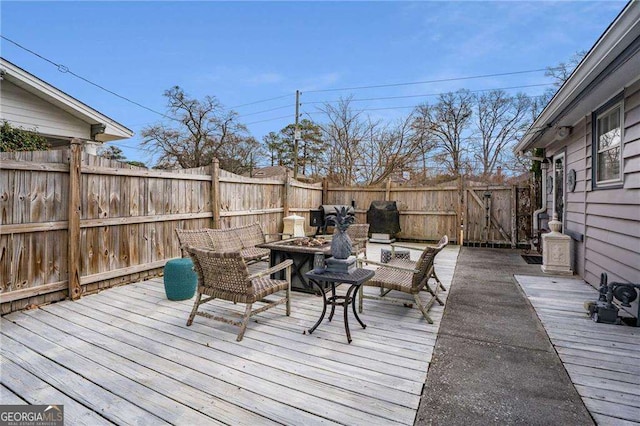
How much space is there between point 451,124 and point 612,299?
1486 centimetres

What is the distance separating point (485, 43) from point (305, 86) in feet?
24.7

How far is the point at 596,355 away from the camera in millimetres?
2418

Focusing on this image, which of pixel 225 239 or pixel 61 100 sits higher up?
pixel 61 100

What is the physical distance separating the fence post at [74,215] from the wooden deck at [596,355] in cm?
466

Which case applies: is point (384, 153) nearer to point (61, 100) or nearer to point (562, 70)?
point (562, 70)

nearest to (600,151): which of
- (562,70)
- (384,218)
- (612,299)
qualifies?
(612,299)

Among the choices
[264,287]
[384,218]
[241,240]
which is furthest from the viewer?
[384,218]

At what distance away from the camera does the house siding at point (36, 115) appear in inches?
213

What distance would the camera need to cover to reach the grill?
880cm

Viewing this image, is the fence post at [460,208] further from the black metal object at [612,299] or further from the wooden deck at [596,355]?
the black metal object at [612,299]

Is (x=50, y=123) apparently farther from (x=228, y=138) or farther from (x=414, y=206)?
(x=228, y=138)

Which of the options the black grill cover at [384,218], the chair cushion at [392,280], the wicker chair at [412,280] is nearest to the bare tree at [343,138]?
the black grill cover at [384,218]

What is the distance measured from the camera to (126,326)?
9.78 ft

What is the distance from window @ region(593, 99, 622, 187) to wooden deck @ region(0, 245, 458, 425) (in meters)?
2.64
